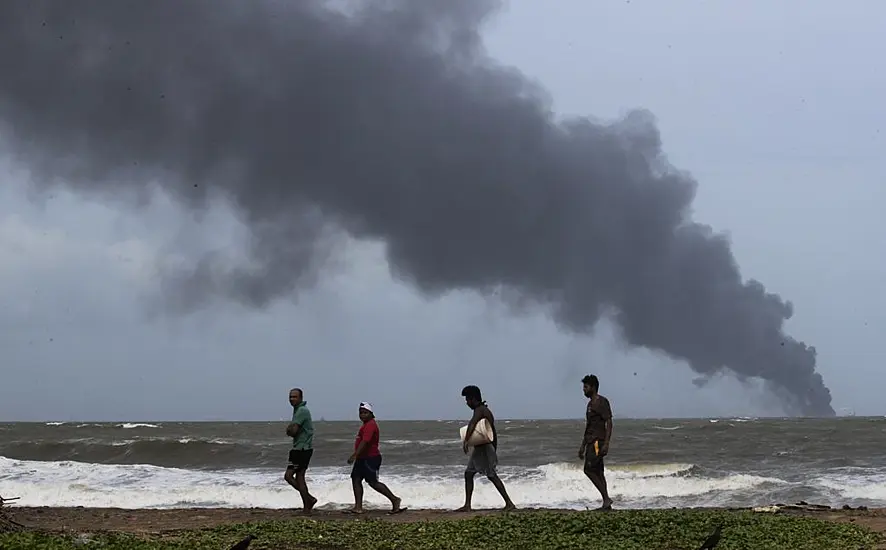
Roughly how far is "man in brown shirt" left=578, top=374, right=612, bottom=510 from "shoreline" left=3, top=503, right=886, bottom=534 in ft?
1.74

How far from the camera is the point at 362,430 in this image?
14828mm

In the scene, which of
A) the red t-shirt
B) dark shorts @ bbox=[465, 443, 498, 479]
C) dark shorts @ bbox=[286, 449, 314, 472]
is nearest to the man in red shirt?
the red t-shirt

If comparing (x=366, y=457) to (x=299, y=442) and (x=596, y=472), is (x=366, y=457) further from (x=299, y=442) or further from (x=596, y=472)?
(x=596, y=472)

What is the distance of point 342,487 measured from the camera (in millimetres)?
22469

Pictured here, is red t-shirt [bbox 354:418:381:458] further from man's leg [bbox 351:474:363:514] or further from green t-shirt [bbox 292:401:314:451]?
green t-shirt [bbox 292:401:314:451]

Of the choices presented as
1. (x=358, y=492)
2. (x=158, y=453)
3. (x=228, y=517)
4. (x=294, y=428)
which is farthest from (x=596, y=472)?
(x=158, y=453)

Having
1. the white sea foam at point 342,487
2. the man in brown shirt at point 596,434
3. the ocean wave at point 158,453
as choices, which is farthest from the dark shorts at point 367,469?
the ocean wave at point 158,453

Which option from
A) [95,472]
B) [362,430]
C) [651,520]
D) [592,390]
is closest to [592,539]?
[651,520]

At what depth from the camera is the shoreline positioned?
44.4 ft

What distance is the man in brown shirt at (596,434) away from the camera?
46.5 ft

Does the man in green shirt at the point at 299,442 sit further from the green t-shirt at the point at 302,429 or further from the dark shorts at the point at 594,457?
the dark shorts at the point at 594,457

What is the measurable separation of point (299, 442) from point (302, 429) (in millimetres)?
199

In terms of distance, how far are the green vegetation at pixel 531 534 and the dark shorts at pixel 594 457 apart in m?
1.17

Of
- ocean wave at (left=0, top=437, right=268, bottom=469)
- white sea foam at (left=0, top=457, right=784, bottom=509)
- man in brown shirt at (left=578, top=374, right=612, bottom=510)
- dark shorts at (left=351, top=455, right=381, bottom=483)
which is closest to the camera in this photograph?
man in brown shirt at (left=578, top=374, right=612, bottom=510)
